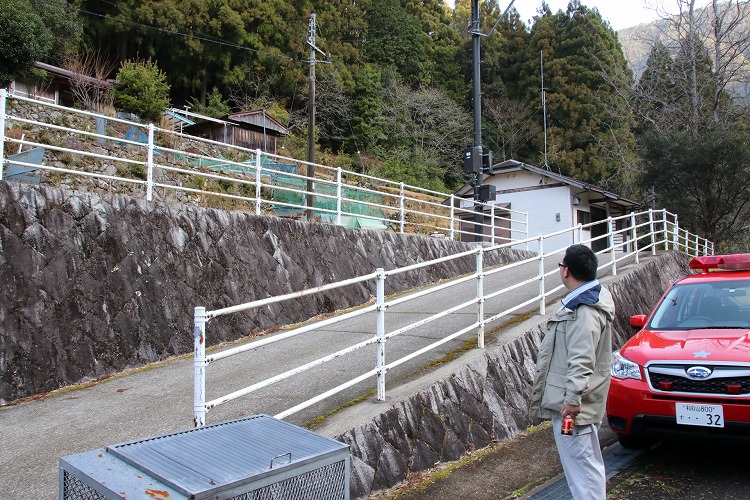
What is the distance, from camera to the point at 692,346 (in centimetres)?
453

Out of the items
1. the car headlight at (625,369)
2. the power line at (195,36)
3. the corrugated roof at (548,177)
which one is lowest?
the car headlight at (625,369)

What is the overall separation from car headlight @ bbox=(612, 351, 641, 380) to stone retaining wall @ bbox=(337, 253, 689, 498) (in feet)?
3.34

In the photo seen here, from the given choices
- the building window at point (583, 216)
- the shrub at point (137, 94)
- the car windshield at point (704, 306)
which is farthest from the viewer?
the building window at point (583, 216)

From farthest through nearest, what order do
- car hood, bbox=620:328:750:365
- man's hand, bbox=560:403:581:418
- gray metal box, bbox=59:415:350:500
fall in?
car hood, bbox=620:328:750:365 < man's hand, bbox=560:403:581:418 < gray metal box, bbox=59:415:350:500

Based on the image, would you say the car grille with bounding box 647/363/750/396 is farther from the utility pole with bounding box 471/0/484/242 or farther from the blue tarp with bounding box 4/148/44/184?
the blue tarp with bounding box 4/148/44/184

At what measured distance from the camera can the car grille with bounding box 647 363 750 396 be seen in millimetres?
4078

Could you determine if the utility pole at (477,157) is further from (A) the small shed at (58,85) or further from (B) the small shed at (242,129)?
(A) the small shed at (58,85)

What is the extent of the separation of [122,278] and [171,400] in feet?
7.09

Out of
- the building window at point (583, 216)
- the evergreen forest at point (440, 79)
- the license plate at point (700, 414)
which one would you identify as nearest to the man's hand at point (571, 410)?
the license plate at point (700, 414)

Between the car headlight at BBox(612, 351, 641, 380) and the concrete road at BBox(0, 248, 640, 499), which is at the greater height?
the car headlight at BBox(612, 351, 641, 380)

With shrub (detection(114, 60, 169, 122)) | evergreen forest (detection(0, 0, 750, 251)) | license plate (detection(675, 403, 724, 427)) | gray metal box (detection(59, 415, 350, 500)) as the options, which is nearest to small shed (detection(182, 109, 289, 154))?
evergreen forest (detection(0, 0, 750, 251))

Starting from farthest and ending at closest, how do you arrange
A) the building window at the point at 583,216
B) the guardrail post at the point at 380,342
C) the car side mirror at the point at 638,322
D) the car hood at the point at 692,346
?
the building window at the point at 583,216 → the car side mirror at the point at 638,322 → the car hood at the point at 692,346 → the guardrail post at the point at 380,342

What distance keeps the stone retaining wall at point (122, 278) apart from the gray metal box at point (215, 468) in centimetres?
414

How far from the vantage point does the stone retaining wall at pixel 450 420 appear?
3.75 meters
